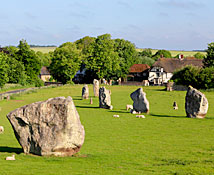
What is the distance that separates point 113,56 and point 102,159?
294ft

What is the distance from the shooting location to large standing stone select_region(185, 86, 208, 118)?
33.2 meters

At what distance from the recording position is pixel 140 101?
37.5 m

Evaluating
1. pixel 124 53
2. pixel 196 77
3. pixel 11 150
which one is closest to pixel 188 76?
pixel 196 77

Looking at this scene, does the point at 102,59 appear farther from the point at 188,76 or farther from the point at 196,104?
the point at 196,104

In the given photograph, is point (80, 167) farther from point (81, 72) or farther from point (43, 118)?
point (81, 72)

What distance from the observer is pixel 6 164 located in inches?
642

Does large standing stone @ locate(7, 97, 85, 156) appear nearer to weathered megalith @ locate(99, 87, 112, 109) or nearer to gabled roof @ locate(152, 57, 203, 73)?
weathered megalith @ locate(99, 87, 112, 109)

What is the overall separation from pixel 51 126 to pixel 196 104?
64.6ft

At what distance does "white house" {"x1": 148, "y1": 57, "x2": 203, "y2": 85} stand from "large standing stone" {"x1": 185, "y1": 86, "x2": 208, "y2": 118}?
8794cm

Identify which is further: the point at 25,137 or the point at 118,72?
the point at 118,72

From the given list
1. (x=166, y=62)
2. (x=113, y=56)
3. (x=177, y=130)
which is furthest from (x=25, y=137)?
(x=166, y=62)

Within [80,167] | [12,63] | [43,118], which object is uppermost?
[12,63]

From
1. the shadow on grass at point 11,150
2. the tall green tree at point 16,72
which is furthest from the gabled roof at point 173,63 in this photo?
the shadow on grass at point 11,150

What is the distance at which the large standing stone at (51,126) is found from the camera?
1750 centimetres
